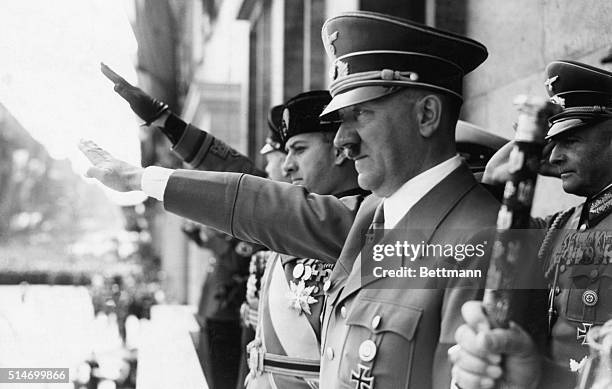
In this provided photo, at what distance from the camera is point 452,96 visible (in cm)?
179

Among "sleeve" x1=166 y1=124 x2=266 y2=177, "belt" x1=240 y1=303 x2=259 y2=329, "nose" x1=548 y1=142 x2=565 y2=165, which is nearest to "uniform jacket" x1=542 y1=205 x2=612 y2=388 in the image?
"nose" x1=548 y1=142 x2=565 y2=165

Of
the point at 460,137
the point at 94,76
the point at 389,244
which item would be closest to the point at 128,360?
the point at 94,76

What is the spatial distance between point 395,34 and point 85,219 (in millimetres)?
12645

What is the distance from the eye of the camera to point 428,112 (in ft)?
5.81

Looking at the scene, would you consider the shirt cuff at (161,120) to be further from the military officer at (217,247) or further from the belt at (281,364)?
the belt at (281,364)

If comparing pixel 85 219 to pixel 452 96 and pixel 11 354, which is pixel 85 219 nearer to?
pixel 11 354

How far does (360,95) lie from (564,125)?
636 mm

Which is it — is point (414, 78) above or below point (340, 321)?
above

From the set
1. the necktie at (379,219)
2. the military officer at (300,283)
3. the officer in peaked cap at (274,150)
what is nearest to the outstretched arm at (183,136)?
the officer in peaked cap at (274,150)

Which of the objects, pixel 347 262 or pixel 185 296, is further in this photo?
pixel 185 296

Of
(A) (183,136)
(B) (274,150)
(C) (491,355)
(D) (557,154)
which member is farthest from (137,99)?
(C) (491,355)

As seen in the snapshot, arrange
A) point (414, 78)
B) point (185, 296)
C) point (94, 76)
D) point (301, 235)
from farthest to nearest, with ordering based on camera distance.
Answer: point (185, 296)
point (94, 76)
point (301, 235)
point (414, 78)

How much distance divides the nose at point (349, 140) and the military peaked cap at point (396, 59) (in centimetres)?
6

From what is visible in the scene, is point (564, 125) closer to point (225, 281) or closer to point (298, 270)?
point (298, 270)
